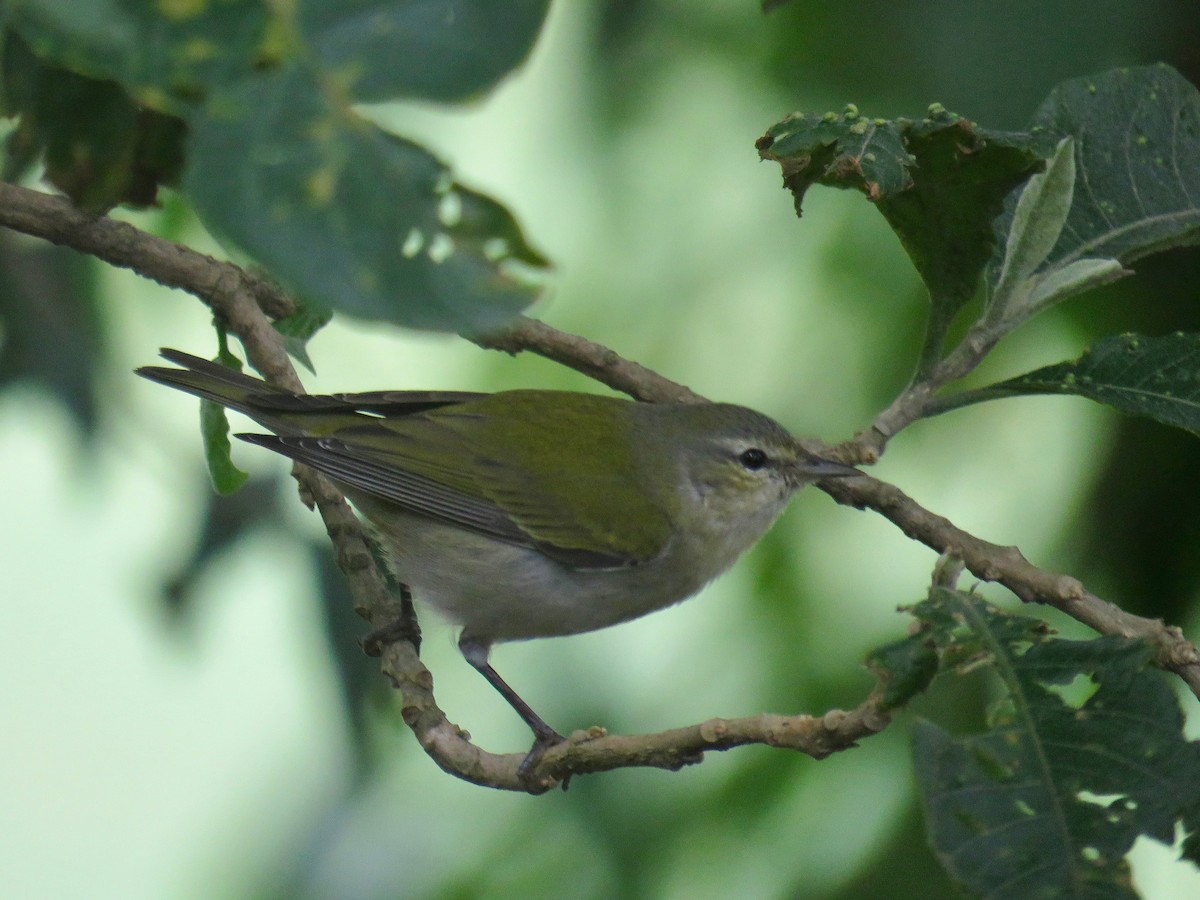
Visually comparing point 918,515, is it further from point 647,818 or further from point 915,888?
point 647,818

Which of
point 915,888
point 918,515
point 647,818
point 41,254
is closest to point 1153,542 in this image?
point 915,888

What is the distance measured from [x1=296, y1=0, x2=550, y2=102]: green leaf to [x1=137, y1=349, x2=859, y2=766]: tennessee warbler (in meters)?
1.84

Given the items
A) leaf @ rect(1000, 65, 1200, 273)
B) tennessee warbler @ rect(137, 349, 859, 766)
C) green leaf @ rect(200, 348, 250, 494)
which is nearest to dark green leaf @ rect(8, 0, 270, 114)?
leaf @ rect(1000, 65, 1200, 273)

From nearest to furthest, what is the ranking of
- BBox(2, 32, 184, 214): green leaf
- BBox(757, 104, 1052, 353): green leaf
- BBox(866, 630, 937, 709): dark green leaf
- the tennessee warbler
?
BBox(866, 630, 937, 709): dark green leaf, BBox(2, 32, 184, 214): green leaf, BBox(757, 104, 1052, 353): green leaf, the tennessee warbler

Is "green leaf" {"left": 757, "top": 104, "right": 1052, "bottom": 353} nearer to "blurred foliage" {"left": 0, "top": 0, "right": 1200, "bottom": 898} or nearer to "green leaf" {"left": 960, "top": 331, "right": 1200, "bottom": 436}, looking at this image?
"green leaf" {"left": 960, "top": 331, "right": 1200, "bottom": 436}

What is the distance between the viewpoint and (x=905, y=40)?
374 centimetres

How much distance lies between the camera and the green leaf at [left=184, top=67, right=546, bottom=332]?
110 cm

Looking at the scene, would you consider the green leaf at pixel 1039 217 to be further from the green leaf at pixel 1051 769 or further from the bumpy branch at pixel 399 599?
the green leaf at pixel 1051 769

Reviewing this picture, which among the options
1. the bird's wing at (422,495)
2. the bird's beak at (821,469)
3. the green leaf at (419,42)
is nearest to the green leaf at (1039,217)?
the bird's beak at (821,469)

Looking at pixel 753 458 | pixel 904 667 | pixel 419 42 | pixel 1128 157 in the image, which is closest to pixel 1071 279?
pixel 1128 157

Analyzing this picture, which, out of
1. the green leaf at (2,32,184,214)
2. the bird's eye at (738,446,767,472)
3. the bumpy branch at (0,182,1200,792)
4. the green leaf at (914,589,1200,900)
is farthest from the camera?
the bird's eye at (738,446,767,472)

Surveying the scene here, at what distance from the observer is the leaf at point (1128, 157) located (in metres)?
2.32

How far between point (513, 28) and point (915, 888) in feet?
8.70

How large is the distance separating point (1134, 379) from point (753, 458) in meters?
1.56
